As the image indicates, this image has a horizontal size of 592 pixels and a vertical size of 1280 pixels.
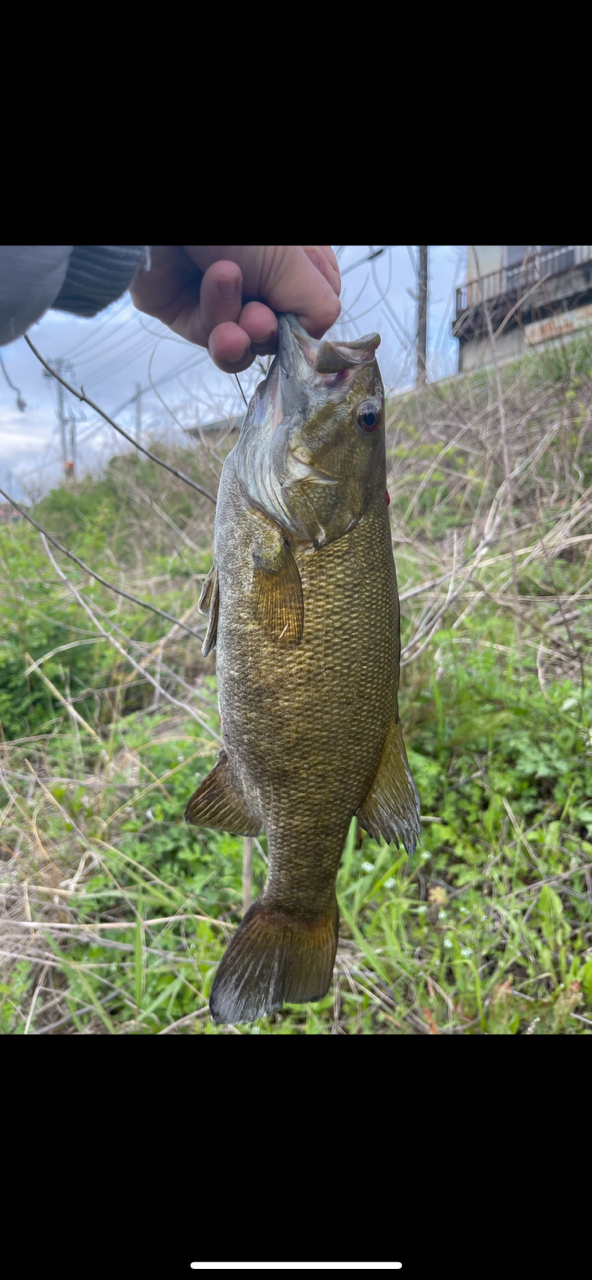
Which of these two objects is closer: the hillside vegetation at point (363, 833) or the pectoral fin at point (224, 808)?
the pectoral fin at point (224, 808)

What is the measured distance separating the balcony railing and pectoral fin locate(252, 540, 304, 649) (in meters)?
2.38

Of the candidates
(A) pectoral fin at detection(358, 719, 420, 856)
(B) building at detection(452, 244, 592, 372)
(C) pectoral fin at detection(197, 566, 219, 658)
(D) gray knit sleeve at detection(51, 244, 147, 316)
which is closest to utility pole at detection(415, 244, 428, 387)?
(B) building at detection(452, 244, 592, 372)

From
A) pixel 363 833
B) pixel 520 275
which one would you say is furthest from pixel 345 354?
pixel 520 275

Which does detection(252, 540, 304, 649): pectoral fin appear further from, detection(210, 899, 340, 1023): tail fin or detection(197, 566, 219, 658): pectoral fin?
detection(210, 899, 340, 1023): tail fin

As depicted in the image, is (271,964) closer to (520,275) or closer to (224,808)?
(224,808)

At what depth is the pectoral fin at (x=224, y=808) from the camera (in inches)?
32.3

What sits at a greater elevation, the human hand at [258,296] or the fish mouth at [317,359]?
the human hand at [258,296]

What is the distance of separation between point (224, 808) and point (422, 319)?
8.17 feet

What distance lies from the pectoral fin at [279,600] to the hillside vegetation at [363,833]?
0.69 metres

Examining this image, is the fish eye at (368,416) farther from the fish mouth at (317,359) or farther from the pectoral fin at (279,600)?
the pectoral fin at (279,600)

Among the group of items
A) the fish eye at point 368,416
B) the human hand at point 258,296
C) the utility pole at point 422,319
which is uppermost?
the utility pole at point 422,319

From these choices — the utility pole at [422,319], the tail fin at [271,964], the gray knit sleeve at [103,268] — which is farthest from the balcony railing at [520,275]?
the tail fin at [271,964]

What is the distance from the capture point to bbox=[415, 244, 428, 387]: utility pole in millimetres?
2411

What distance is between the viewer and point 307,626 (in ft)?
2.41
